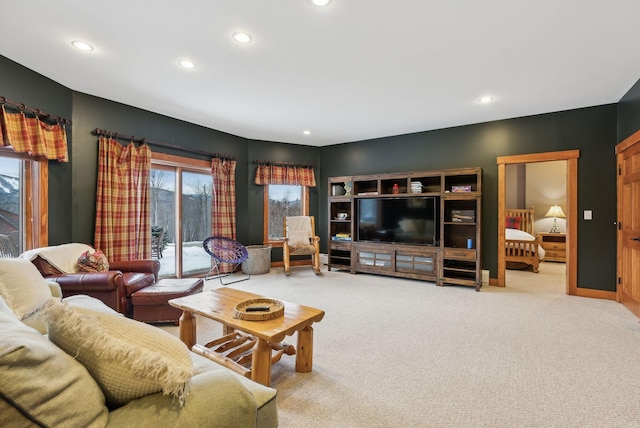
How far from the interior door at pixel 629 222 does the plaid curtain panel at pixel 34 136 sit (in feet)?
19.8

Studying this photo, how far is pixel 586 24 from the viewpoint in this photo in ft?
7.30

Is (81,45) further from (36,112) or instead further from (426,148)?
(426,148)

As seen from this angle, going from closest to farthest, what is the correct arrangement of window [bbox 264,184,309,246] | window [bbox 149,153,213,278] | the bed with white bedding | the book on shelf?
window [bbox 149,153,213,278]
the bed with white bedding
the book on shelf
window [bbox 264,184,309,246]

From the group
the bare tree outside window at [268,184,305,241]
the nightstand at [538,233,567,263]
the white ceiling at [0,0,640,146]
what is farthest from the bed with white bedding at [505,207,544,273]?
the bare tree outside window at [268,184,305,241]

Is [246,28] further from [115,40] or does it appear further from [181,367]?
[181,367]

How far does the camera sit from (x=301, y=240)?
557cm

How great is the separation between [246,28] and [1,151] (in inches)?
102

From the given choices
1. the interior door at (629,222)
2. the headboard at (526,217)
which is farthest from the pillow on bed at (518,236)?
the interior door at (629,222)

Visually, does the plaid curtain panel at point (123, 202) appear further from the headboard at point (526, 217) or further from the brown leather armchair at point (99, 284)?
the headboard at point (526, 217)

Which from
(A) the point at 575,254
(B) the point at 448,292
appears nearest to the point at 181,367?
(B) the point at 448,292

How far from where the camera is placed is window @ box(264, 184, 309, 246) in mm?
5930

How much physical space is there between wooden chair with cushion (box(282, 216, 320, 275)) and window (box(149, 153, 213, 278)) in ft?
4.44

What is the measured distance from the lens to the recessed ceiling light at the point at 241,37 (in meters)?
2.38

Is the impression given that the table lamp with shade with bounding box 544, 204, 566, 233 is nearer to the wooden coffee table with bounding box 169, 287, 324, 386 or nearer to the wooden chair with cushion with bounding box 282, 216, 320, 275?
the wooden chair with cushion with bounding box 282, 216, 320, 275
